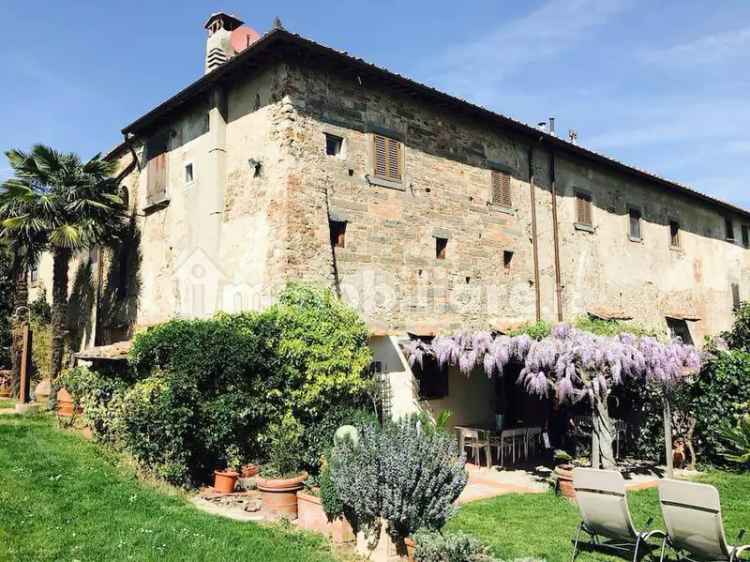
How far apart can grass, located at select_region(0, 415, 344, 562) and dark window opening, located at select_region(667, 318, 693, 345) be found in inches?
593

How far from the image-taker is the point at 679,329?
728 inches

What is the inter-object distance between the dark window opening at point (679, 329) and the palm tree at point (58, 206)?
15113 millimetres

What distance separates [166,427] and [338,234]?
4322mm

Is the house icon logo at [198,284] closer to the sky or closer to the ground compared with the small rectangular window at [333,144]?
closer to the ground

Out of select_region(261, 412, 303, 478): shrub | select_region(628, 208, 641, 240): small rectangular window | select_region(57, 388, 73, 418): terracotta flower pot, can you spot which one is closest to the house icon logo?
select_region(57, 388, 73, 418): terracotta flower pot

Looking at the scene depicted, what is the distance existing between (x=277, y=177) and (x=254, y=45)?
2055 millimetres

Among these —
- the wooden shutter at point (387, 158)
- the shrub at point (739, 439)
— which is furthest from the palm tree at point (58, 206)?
the shrub at point (739, 439)

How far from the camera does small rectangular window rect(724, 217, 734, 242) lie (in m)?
21.8

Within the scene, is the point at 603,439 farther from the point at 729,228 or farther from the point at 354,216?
the point at 729,228

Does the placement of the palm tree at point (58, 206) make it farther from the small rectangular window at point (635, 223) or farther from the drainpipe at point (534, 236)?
the small rectangular window at point (635, 223)

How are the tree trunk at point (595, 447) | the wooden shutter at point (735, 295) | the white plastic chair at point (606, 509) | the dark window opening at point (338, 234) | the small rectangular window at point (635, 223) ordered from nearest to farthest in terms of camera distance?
1. the white plastic chair at point (606, 509)
2. the tree trunk at point (595, 447)
3. the dark window opening at point (338, 234)
4. the small rectangular window at point (635, 223)
5. the wooden shutter at point (735, 295)

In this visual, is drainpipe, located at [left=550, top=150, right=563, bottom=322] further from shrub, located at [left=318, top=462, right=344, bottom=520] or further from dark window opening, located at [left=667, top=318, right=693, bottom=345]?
shrub, located at [left=318, top=462, right=344, bottom=520]

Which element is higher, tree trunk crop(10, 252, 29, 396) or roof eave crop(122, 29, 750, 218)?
roof eave crop(122, 29, 750, 218)

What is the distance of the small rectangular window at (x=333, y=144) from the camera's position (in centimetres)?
1056
